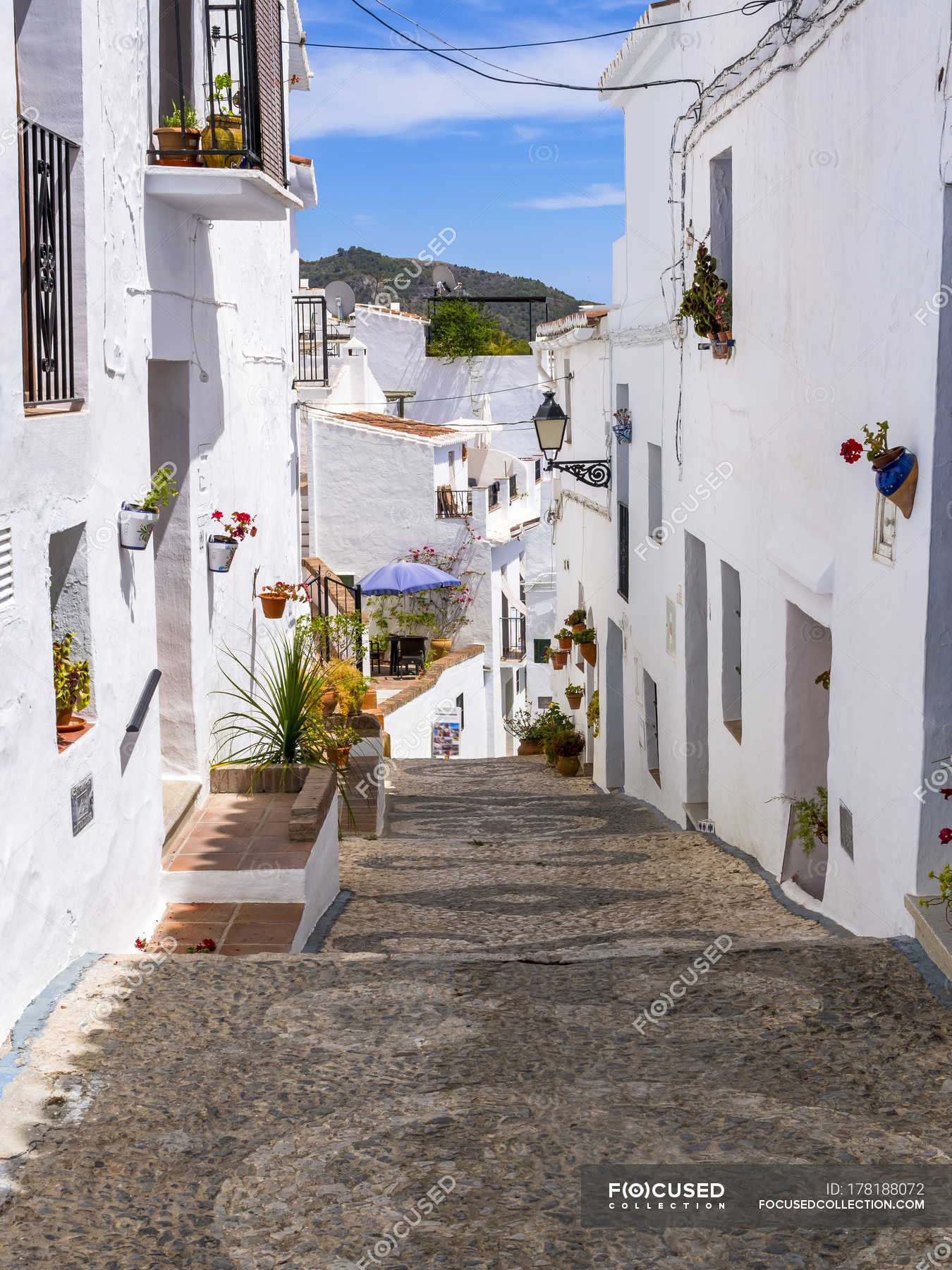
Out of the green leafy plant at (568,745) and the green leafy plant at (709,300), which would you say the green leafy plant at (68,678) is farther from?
the green leafy plant at (568,745)

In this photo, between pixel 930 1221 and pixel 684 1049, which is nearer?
pixel 930 1221

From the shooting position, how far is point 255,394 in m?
10.9

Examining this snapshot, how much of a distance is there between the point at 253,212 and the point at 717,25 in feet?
13.0

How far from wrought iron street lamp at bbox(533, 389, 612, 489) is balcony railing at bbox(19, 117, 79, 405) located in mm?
9289

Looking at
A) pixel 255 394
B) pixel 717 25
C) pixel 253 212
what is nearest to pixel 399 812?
pixel 255 394

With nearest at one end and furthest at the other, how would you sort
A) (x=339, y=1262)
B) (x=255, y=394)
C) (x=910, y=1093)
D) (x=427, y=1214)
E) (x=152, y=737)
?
(x=339, y=1262), (x=427, y=1214), (x=910, y=1093), (x=152, y=737), (x=255, y=394)

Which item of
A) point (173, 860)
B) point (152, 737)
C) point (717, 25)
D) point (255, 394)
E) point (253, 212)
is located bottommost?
point (173, 860)

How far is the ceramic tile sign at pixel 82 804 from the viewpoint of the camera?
521 centimetres

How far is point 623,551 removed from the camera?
14883mm

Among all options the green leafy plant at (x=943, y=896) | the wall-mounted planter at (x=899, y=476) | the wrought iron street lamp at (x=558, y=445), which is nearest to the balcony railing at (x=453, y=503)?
the wrought iron street lamp at (x=558, y=445)

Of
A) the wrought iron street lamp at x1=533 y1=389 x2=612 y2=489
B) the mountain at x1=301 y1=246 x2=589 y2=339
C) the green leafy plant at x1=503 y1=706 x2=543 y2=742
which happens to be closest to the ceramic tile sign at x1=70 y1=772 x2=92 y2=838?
the wrought iron street lamp at x1=533 y1=389 x2=612 y2=489

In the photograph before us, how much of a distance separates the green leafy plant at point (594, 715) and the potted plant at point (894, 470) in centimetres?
1104

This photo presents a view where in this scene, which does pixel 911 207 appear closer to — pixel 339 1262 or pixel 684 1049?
pixel 684 1049

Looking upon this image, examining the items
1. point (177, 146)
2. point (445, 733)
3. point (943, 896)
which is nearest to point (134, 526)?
point (177, 146)
